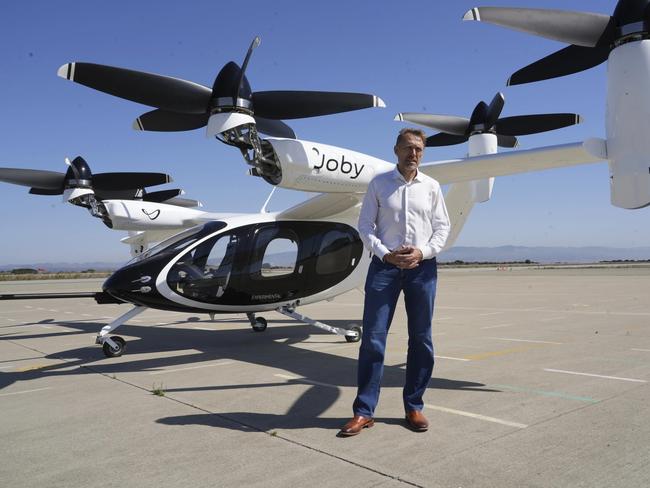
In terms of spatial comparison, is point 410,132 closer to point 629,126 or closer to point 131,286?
point 629,126

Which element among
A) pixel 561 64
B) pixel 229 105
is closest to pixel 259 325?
pixel 229 105

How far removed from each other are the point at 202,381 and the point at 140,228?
5.53m

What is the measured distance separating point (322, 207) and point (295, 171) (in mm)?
2262

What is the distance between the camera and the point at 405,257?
382cm

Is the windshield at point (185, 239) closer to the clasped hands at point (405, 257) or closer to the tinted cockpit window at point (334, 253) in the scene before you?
the tinted cockpit window at point (334, 253)

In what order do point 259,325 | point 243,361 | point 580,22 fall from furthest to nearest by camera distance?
1. point 259,325
2. point 243,361
3. point 580,22

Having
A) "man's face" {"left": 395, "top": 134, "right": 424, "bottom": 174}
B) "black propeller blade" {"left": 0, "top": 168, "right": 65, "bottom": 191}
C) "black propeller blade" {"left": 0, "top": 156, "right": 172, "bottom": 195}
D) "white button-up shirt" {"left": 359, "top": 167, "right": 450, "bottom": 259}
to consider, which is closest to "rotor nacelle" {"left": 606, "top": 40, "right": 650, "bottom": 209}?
"white button-up shirt" {"left": 359, "top": 167, "right": 450, "bottom": 259}

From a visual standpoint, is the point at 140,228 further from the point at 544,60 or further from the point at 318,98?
the point at 544,60

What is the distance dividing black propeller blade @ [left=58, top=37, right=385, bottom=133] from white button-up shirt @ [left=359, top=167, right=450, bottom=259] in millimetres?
3359

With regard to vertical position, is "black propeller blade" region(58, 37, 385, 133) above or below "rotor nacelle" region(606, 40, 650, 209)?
above

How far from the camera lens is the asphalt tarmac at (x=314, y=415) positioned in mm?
3146

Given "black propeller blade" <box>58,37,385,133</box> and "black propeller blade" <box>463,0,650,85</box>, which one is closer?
"black propeller blade" <box>463,0,650,85</box>

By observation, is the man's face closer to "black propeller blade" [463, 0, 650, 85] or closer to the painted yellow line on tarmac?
"black propeller blade" [463, 0, 650, 85]

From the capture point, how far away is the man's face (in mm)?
4070
